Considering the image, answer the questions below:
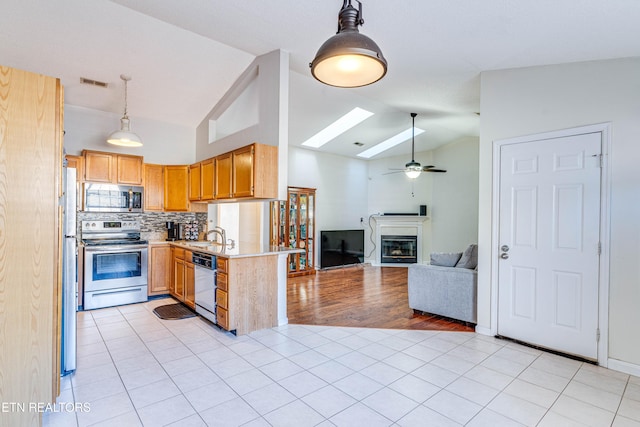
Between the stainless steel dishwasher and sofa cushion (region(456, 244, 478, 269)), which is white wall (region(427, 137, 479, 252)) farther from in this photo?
the stainless steel dishwasher

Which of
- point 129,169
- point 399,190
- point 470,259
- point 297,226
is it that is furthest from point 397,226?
point 129,169

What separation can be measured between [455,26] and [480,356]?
3012mm

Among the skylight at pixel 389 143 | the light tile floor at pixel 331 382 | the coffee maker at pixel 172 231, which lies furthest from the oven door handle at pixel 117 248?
the skylight at pixel 389 143

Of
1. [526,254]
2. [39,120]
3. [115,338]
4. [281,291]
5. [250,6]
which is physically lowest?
[115,338]

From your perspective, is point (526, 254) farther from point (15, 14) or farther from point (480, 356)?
point (15, 14)

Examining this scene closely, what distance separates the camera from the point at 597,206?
9.56ft

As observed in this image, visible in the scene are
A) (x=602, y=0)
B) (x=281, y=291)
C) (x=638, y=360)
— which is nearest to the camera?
(x=602, y=0)

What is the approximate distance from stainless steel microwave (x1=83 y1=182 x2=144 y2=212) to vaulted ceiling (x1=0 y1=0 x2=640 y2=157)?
1214mm

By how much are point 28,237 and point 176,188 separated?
365 centimetres

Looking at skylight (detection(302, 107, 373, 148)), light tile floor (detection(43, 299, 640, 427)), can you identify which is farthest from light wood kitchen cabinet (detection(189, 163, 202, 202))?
skylight (detection(302, 107, 373, 148))

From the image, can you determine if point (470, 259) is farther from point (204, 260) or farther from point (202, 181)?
point (202, 181)

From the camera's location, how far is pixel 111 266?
4457mm

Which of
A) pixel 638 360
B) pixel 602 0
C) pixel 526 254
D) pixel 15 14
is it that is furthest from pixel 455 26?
pixel 15 14

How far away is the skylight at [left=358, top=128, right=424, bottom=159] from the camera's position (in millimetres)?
7176
